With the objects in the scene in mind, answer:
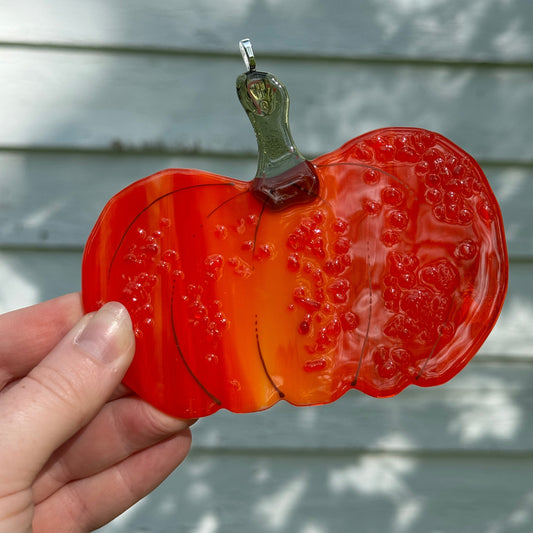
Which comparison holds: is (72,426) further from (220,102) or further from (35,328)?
(220,102)

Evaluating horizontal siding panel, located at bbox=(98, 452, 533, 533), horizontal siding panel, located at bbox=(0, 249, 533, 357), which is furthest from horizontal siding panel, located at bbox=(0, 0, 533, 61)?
horizontal siding panel, located at bbox=(98, 452, 533, 533)

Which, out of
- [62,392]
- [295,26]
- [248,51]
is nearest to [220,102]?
[295,26]

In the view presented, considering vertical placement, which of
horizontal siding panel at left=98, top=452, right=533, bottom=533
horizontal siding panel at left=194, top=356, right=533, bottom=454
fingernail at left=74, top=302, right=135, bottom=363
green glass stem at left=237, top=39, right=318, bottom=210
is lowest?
horizontal siding panel at left=98, top=452, right=533, bottom=533

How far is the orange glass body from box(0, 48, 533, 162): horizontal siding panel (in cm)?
53

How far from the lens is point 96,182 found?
1377 millimetres

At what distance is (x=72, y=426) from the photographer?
33.2 inches

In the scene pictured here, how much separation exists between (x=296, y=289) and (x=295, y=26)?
2.48 ft

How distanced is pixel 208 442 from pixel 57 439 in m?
0.71

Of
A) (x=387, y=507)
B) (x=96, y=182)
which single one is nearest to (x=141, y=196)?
(x=96, y=182)

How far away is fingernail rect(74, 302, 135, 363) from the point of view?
826mm

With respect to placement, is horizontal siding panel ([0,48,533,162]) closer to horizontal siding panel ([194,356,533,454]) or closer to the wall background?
the wall background

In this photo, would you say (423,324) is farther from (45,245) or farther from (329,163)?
(45,245)

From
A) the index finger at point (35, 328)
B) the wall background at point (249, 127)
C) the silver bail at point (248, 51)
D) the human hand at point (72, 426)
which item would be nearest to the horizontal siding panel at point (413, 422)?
the wall background at point (249, 127)

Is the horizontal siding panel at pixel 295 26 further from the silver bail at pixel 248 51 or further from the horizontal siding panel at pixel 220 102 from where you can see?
the silver bail at pixel 248 51
